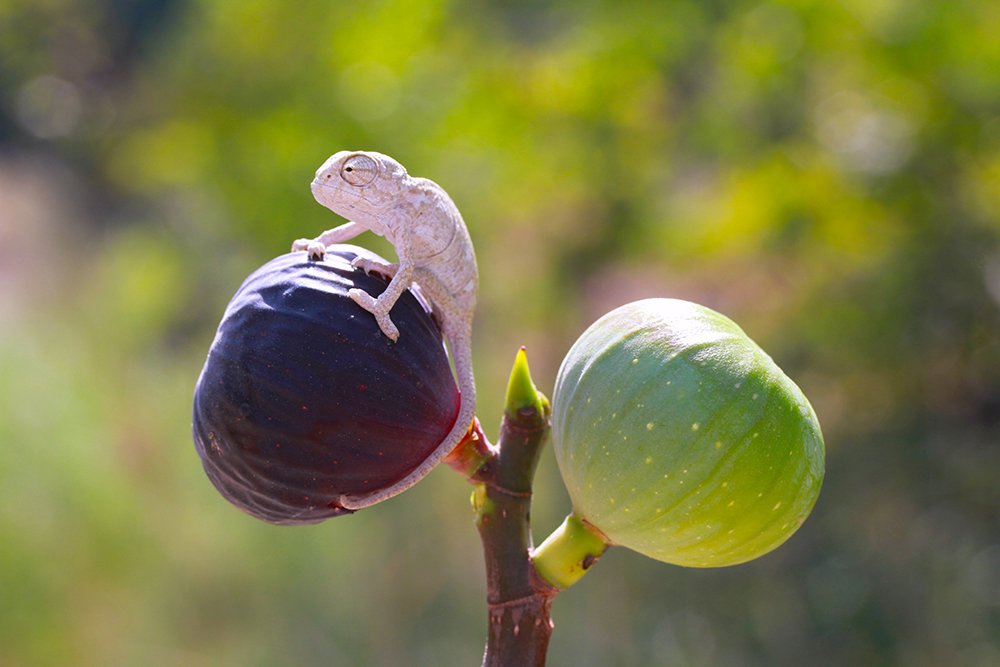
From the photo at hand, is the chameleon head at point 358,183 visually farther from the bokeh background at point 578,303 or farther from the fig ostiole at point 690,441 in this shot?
the bokeh background at point 578,303

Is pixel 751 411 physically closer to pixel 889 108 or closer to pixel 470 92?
pixel 889 108

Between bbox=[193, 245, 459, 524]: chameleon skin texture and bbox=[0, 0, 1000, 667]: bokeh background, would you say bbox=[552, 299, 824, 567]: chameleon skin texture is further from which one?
bbox=[0, 0, 1000, 667]: bokeh background

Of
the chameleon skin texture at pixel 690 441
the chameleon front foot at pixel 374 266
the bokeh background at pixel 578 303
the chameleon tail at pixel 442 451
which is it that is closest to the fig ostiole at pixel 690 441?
the chameleon skin texture at pixel 690 441

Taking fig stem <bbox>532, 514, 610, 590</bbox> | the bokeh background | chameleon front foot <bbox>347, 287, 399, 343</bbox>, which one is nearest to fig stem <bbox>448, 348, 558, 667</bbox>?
fig stem <bbox>532, 514, 610, 590</bbox>

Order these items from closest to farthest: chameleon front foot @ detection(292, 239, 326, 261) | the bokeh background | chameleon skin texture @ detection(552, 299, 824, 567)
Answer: chameleon skin texture @ detection(552, 299, 824, 567)
chameleon front foot @ detection(292, 239, 326, 261)
the bokeh background

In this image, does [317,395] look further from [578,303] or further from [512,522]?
[578,303]

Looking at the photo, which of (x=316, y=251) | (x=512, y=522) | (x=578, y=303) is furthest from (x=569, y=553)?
(x=578, y=303)
